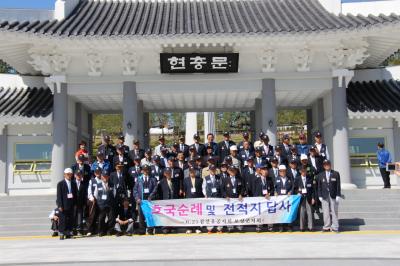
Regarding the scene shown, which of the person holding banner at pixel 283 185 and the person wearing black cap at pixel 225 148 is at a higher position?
the person wearing black cap at pixel 225 148

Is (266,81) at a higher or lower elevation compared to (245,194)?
higher

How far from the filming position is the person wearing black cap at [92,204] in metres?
10.7

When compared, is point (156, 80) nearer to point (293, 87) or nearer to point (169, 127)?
point (293, 87)

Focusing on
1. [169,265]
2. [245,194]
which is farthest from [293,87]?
[169,265]

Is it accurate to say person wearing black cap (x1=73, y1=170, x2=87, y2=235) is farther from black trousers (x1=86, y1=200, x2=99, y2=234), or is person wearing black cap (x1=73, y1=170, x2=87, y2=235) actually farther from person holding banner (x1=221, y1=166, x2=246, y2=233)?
person holding banner (x1=221, y1=166, x2=246, y2=233)

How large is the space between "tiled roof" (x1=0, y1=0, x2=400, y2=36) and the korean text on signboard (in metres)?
0.77

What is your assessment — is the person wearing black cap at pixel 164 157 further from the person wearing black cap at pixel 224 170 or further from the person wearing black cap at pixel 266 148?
the person wearing black cap at pixel 266 148

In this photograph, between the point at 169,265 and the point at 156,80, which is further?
the point at 156,80

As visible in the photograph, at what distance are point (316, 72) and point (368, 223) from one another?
505 centimetres

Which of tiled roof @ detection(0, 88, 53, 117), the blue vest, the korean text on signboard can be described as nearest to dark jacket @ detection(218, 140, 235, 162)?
the blue vest

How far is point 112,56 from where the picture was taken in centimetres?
1396

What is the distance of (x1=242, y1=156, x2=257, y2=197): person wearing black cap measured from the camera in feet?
36.7

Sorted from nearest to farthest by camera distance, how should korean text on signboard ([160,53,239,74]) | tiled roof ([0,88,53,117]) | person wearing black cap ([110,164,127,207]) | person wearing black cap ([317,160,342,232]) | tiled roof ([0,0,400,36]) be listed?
person wearing black cap ([317,160,342,232])
person wearing black cap ([110,164,127,207])
tiled roof ([0,0,400,36])
korean text on signboard ([160,53,239,74])
tiled roof ([0,88,53,117])

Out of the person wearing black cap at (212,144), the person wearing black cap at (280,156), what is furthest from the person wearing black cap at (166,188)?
the person wearing black cap at (280,156)
